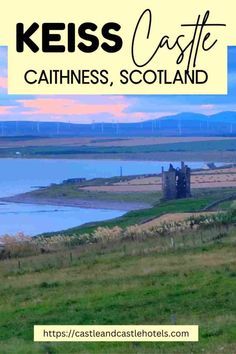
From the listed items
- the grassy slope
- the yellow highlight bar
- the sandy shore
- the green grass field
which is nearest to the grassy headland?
the grassy slope

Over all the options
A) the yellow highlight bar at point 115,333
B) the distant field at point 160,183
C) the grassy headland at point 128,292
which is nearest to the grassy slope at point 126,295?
the grassy headland at point 128,292

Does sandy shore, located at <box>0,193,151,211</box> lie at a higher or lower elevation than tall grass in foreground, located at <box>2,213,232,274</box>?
lower

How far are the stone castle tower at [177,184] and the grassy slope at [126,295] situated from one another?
75.9ft

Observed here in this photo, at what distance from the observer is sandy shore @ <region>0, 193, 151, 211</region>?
45125 millimetres

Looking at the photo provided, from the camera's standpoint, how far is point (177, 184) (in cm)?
4478

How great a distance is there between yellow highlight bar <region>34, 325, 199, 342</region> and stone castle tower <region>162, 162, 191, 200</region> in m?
37.4

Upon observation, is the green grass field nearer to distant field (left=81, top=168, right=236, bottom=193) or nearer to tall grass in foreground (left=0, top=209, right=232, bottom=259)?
distant field (left=81, top=168, right=236, bottom=193)

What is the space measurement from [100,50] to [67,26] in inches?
10.1

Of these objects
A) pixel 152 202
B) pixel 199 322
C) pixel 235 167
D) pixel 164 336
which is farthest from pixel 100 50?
pixel 235 167

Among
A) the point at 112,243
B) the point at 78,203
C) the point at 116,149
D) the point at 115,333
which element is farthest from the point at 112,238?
the point at 78,203

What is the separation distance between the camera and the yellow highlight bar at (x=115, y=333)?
6418mm

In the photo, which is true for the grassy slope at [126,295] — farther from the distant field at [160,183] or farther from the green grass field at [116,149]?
the distant field at [160,183]

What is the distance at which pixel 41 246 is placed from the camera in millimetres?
24500

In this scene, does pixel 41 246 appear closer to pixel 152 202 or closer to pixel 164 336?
pixel 164 336
